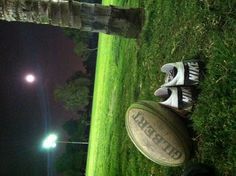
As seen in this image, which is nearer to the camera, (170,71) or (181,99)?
(181,99)

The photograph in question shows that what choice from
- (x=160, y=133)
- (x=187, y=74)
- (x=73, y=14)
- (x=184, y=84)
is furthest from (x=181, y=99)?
(x=73, y=14)

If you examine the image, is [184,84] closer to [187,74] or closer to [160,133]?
[187,74]

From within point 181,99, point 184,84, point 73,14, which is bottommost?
point 181,99

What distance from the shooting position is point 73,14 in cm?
627

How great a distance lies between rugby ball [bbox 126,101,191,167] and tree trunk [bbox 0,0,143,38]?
8.22 feet

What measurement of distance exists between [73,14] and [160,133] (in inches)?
121

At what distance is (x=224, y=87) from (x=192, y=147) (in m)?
0.74

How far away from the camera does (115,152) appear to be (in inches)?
317

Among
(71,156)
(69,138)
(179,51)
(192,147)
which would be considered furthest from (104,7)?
(69,138)

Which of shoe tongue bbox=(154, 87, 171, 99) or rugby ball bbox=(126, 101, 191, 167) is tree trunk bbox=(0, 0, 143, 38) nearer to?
shoe tongue bbox=(154, 87, 171, 99)

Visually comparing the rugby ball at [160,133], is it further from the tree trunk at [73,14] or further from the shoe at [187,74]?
the tree trunk at [73,14]

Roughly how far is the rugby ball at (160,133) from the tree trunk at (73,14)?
8.22ft

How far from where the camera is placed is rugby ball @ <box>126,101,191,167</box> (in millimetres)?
3826

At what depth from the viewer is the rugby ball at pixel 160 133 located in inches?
151
